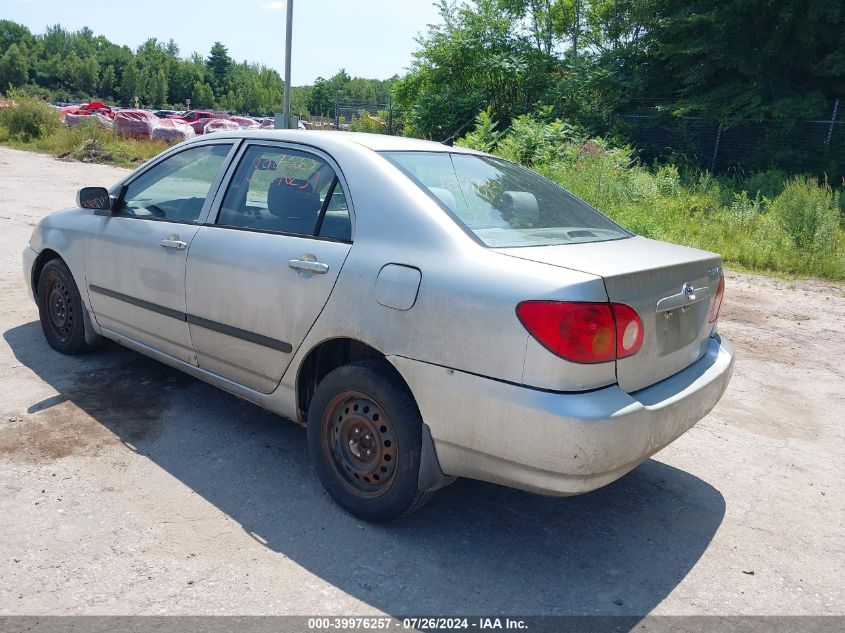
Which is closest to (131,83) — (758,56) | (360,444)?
(758,56)

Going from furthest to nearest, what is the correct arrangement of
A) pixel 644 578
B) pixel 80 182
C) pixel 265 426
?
pixel 80 182 < pixel 265 426 < pixel 644 578

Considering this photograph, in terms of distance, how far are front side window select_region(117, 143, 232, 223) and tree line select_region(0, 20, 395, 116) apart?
11402 centimetres

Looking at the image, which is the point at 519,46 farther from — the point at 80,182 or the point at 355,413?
the point at 355,413

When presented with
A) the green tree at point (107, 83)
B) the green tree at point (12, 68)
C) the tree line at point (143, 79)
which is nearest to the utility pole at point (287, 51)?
the tree line at point (143, 79)

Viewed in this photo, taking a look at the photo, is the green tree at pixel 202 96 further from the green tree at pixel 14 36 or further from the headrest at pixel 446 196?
the headrest at pixel 446 196

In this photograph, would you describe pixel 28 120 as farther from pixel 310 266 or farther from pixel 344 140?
pixel 310 266

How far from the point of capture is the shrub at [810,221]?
9.98 m

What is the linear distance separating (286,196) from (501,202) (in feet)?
3.58

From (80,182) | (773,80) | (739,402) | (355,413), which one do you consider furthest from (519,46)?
(355,413)

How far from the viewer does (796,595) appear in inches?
108

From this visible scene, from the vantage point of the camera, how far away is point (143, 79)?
125 metres

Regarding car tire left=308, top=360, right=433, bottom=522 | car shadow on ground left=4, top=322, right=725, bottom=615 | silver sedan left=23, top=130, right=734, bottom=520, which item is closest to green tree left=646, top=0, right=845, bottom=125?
silver sedan left=23, top=130, right=734, bottom=520

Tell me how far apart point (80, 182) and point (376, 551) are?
57.3 feet

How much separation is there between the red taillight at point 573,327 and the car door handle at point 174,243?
2.10 m
